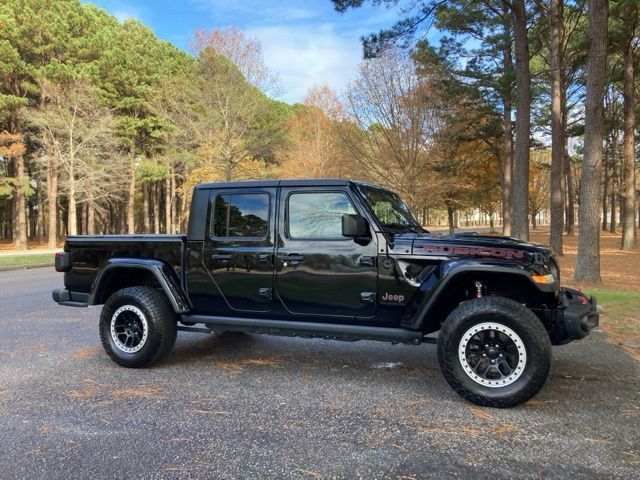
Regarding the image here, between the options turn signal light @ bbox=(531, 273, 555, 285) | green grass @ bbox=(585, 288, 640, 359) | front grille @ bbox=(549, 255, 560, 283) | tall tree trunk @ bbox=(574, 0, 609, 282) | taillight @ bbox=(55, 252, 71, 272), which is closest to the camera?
turn signal light @ bbox=(531, 273, 555, 285)

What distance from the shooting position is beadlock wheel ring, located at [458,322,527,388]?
371 centimetres

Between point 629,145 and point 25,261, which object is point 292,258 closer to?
point 25,261

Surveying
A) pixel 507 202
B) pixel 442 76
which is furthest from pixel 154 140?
pixel 507 202

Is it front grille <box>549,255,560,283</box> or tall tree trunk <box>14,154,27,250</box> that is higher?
tall tree trunk <box>14,154,27,250</box>

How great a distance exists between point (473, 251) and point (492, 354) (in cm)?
85

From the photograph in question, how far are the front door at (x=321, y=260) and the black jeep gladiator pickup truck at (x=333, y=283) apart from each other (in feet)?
0.03

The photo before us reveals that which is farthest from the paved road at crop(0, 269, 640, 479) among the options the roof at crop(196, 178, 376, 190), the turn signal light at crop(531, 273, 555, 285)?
the roof at crop(196, 178, 376, 190)

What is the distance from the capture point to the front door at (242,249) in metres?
4.57

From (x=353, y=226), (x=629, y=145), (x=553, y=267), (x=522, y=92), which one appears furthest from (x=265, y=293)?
(x=629, y=145)

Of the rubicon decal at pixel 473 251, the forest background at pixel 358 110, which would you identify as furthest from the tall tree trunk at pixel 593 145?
the rubicon decal at pixel 473 251

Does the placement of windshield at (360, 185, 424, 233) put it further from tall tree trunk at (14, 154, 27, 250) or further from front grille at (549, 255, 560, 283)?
tall tree trunk at (14, 154, 27, 250)

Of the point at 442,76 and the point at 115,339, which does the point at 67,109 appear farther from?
the point at 115,339

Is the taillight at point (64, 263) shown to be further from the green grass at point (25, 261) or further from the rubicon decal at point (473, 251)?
the green grass at point (25, 261)

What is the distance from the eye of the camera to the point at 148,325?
4.76 metres
